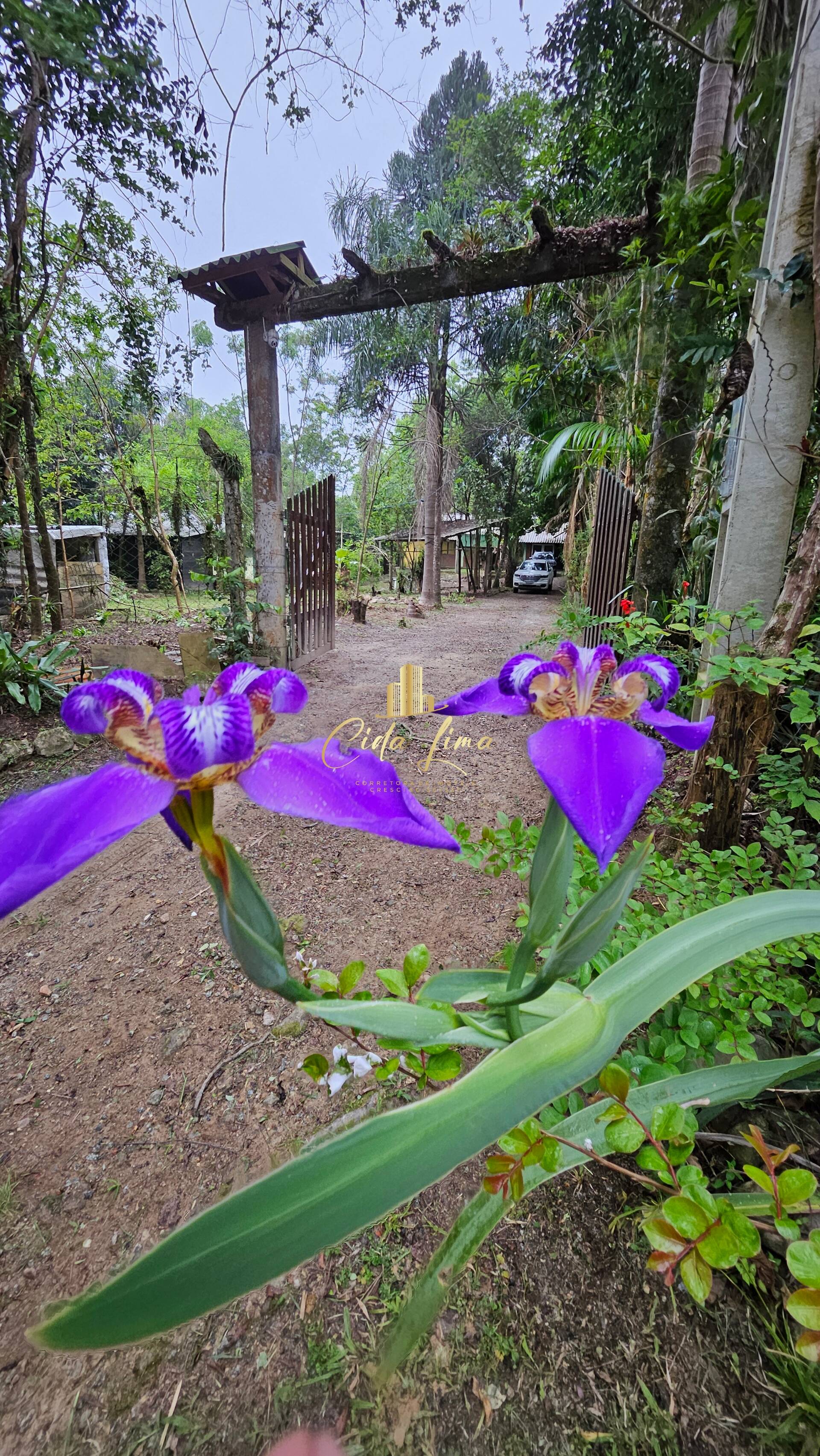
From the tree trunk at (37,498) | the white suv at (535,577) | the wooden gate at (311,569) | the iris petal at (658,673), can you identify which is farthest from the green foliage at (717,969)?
the white suv at (535,577)

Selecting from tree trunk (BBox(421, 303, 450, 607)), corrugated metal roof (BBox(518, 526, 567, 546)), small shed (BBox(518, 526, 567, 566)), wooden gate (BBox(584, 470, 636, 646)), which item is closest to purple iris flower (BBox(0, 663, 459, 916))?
wooden gate (BBox(584, 470, 636, 646))

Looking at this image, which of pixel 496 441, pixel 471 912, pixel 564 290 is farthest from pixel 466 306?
pixel 471 912

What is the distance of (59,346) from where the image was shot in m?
5.68

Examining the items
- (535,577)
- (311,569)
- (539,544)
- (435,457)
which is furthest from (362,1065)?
(539,544)

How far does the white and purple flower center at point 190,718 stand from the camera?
45 centimetres

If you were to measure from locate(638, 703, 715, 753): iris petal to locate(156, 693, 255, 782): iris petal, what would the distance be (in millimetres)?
370

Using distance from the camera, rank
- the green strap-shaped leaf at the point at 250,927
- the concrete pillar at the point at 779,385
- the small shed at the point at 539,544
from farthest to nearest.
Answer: the small shed at the point at 539,544 → the concrete pillar at the point at 779,385 → the green strap-shaped leaf at the point at 250,927

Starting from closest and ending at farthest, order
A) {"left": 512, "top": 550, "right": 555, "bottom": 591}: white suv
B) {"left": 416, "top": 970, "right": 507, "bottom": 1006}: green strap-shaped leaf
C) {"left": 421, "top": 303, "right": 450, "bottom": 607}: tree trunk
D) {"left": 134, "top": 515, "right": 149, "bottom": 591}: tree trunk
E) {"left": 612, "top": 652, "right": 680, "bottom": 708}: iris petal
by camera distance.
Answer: {"left": 612, "top": 652, "right": 680, "bottom": 708}: iris petal, {"left": 416, "top": 970, "right": 507, "bottom": 1006}: green strap-shaped leaf, {"left": 421, "top": 303, "right": 450, "bottom": 607}: tree trunk, {"left": 134, "top": 515, "right": 149, "bottom": 591}: tree trunk, {"left": 512, "top": 550, "right": 555, "bottom": 591}: white suv

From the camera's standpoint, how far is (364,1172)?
47 cm

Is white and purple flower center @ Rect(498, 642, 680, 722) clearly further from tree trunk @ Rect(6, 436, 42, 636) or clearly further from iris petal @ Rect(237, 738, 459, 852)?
tree trunk @ Rect(6, 436, 42, 636)

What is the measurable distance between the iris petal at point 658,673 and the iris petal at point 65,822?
0.46m

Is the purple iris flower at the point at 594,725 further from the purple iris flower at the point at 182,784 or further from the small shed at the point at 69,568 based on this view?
the small shed at the point at 69,568

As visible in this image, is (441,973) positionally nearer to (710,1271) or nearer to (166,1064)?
(710,1271)

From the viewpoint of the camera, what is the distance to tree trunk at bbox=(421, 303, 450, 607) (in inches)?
478
